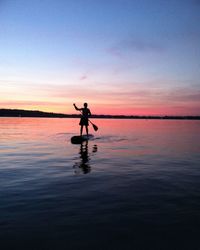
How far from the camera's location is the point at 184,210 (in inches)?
263

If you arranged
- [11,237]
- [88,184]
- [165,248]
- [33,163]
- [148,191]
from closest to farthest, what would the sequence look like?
[165,248], [11,237], [148,191], [88,184], [33,163]

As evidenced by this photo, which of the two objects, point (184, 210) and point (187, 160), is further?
point (187, 160)

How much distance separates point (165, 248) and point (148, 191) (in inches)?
141

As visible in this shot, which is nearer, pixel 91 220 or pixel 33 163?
pixel 91 220

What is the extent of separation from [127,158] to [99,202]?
7.96 metres

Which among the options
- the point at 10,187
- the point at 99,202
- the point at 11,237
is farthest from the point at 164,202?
the point at 10,187

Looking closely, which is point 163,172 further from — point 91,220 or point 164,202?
point 91,220

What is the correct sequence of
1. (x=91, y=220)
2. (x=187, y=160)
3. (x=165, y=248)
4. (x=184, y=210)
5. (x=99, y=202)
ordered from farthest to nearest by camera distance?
(x=187, y=160) < (x=99, y=202) < (x=184, y=210) < (x=91, y=220) < (x=165, y=248)

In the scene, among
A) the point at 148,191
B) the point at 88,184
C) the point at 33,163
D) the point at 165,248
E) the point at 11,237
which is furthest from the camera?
the point at 33,163

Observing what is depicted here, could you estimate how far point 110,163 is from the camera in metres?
13.4

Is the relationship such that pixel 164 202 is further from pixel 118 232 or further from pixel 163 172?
pixel 163 172

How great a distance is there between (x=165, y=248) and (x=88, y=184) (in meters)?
4.64

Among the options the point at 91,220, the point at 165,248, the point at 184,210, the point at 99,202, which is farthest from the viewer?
the point at 99,202

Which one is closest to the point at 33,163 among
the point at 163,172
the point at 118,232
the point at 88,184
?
the point at 88,184
